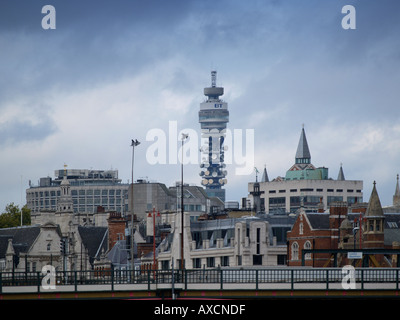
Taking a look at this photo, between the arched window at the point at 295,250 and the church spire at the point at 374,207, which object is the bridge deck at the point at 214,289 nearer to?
the church spire at the point at 374,207

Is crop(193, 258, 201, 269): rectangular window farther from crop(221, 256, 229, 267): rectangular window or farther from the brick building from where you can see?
the brick building

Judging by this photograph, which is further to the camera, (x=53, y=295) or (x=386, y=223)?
(x=386, y=223)

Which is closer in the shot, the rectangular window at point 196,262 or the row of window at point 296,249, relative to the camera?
the row of window at point 296,249

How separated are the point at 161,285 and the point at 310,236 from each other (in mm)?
73369

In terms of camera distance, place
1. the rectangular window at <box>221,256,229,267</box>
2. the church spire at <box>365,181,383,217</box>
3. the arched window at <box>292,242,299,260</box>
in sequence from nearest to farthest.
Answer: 1. the church spire at <box>365,181,383,217</box>
2. the arched window at <box>292,242,299,260</box>
3. the rectangular window at <box>221,256,229,267</box>

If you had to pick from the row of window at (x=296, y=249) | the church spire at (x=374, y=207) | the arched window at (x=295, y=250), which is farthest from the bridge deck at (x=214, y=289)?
the arched window at (x=295, y=250)

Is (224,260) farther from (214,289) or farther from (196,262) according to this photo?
(214,289)

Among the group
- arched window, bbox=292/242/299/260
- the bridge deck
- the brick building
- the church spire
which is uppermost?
the church spire

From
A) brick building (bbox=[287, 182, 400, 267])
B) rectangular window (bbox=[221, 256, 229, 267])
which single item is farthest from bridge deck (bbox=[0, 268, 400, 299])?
rectangular window (bbox=[221, 256, 229, 267])

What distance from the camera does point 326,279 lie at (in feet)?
258

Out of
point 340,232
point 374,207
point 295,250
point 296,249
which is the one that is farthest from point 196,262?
point 374,207

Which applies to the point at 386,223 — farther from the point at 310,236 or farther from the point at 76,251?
the point at 76,251

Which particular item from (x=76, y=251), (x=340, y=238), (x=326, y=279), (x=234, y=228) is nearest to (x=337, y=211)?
(x=340, y=238)
